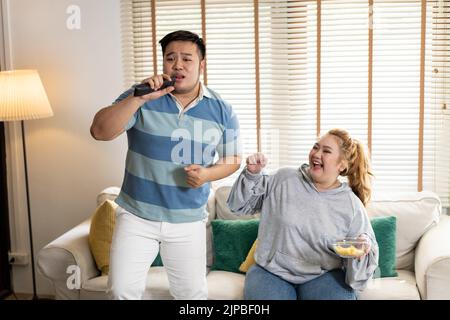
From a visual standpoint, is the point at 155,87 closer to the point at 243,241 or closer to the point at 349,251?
the point at 349,251

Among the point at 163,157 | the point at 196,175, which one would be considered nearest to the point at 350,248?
the point at 196,175

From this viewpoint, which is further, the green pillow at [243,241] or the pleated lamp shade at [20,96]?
the pleated lamp shade at [20,96]

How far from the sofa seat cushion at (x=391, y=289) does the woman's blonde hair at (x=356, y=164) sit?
35 centimetres

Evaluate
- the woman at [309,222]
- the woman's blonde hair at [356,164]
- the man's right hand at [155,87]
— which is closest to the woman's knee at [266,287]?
the woman at [309,222]

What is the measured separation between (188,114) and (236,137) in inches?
7.6

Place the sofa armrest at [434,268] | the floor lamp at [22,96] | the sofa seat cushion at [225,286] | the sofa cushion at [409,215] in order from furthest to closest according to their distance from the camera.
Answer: the floor lamp at [22,96] → the sofa cushion at [409,215] → the sofa seat cushion at [225,286] → the sofa armrest at [434,268]

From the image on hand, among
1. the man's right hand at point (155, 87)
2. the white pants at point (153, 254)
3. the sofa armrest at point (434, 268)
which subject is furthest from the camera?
the sofa armrest at point (434, 268)

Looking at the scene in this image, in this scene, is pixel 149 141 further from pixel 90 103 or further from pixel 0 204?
pixel 0 204

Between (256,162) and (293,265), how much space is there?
1.28 feet

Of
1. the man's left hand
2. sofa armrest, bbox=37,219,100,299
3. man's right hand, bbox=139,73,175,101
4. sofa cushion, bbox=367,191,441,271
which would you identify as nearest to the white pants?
the man's left hand

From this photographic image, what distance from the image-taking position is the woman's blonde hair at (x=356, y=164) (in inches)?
97.7

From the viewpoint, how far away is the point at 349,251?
2.30 m

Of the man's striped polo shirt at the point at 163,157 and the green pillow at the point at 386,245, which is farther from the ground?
the man's striped polo shirt at the point at 163,157

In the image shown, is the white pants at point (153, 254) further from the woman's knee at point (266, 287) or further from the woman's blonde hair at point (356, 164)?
the woman's blonde hair at point (356, 164)
